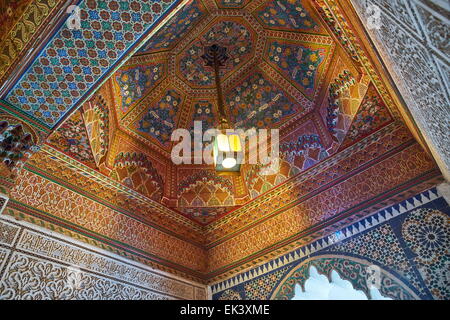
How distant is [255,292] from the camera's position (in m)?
3.87

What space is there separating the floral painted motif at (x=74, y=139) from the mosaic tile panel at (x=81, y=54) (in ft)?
2.56

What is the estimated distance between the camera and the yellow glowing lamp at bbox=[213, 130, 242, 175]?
2.72m

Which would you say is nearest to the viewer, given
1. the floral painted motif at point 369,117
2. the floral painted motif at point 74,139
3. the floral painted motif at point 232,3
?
the floral painted motif at point 74,139

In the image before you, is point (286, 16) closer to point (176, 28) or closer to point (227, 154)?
point (176, 28)

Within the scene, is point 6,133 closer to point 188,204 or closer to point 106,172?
point 106,172

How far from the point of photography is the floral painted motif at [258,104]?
4.32 m

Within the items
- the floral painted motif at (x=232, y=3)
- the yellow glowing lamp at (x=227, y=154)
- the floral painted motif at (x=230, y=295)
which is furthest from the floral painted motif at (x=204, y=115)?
the floral painted motif at (x=230, y=295)

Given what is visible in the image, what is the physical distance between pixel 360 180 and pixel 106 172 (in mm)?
2801

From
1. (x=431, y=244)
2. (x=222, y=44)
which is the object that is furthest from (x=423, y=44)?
(x=222, y=44)

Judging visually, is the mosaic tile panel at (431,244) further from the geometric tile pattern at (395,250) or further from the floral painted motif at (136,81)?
the floral painted motif at (136,81)

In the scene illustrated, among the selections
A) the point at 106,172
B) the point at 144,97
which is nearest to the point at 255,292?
the point at 106,172

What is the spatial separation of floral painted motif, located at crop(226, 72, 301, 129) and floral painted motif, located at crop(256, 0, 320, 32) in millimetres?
722

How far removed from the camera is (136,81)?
396 cm

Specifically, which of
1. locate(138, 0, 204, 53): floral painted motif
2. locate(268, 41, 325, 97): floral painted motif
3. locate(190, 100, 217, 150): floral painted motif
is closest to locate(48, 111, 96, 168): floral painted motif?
locate(138, 0, 204, 53): floral painted motif
